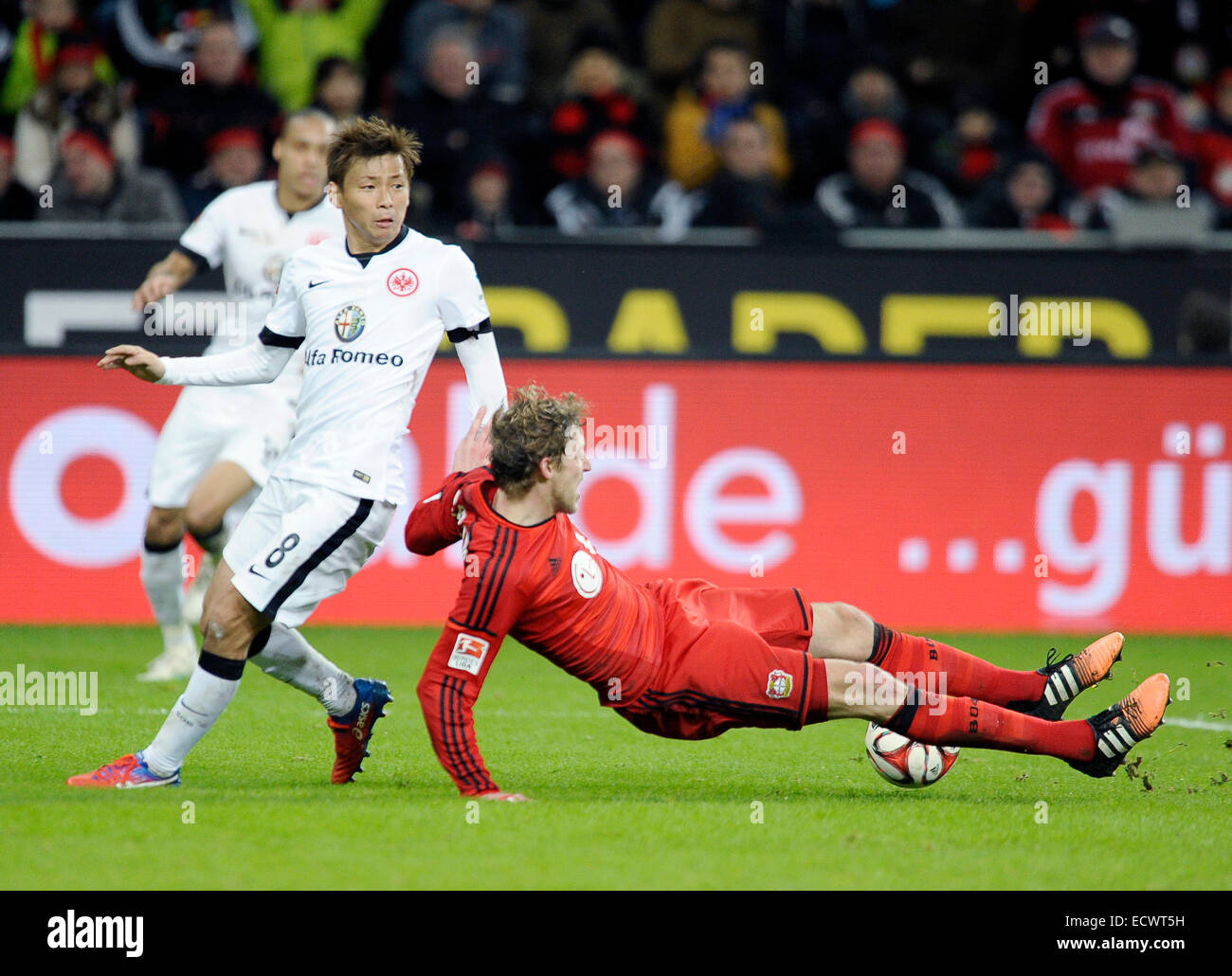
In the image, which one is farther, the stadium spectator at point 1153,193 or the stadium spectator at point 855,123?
the stadium spectator at point 855,123

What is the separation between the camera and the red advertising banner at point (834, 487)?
367 inches

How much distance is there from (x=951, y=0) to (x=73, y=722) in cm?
959

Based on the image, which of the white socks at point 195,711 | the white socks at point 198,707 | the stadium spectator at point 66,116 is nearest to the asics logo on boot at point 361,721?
the white socks at point 198,707

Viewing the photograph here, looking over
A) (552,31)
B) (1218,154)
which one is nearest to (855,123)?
(552,31)

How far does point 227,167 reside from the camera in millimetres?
10453

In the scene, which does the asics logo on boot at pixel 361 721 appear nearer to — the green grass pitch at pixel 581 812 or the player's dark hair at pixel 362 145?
the green grass pitch at pixel 581 812

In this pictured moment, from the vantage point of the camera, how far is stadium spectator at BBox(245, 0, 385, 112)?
12.0 m

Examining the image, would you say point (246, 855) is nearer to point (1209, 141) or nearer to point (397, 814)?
point (397, 814)

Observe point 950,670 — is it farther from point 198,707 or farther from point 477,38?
point 477,38

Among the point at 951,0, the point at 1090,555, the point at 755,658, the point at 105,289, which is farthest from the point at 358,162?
the point at 951,0

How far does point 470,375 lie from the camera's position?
5355mm

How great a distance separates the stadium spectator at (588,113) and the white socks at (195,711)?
279 inches

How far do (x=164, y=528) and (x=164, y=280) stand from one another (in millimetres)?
1490

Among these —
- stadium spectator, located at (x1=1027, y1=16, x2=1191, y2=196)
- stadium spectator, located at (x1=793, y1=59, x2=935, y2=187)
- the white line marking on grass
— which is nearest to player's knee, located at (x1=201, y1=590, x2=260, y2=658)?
the white line marking on grass
